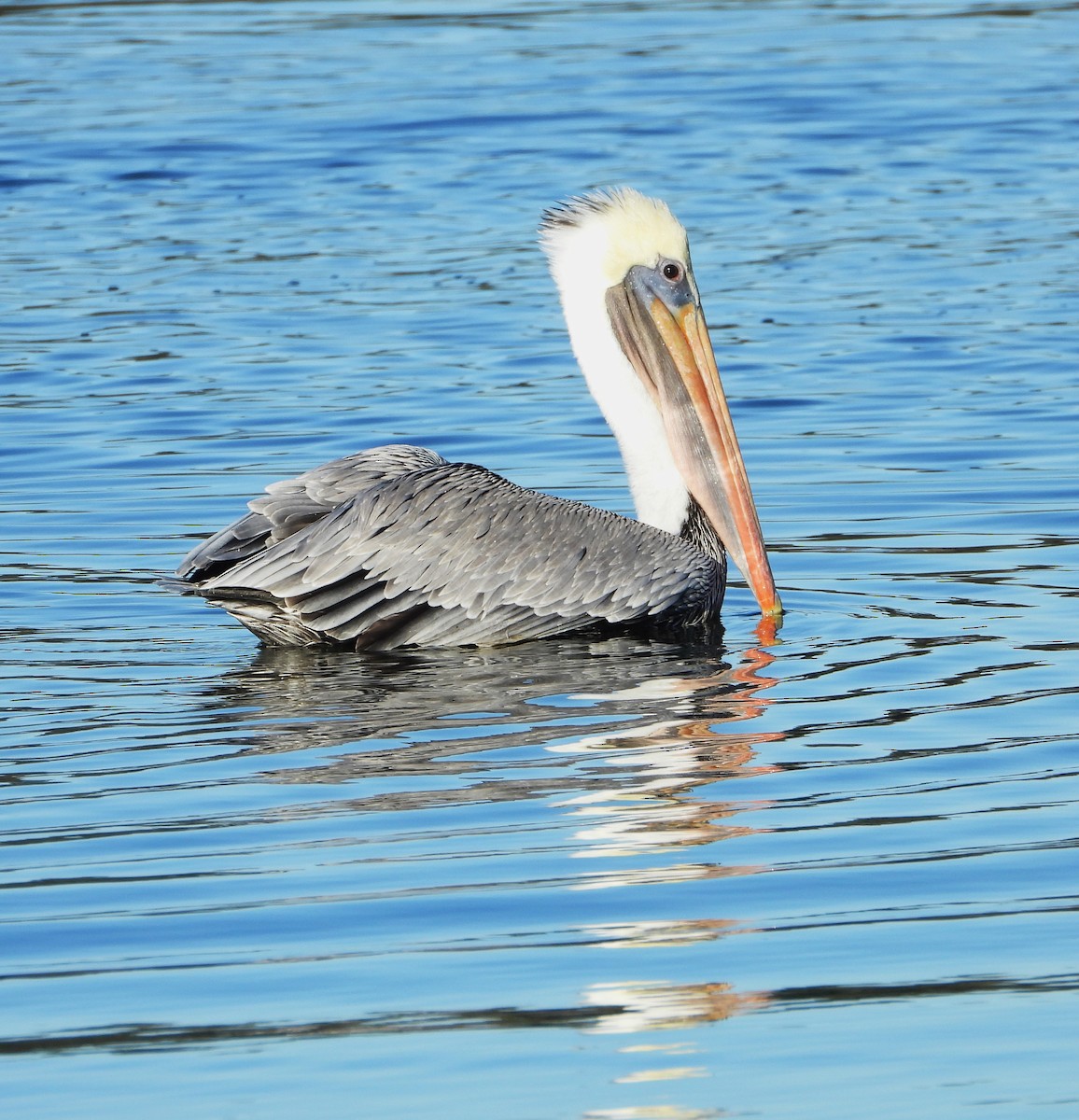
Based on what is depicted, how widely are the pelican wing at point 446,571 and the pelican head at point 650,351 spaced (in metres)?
0.55

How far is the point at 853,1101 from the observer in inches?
137

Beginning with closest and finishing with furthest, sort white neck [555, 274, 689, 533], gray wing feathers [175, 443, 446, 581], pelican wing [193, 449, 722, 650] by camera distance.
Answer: pelican wing [193, 449, 722, 650], gray wing feathers [175, 443, 446, 581], white neck [555, 274, 689, 533]

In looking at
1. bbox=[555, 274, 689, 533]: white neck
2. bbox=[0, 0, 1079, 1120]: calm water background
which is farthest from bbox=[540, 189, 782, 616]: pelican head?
bbox=[0, 0, 1079, 1120]: calm water background

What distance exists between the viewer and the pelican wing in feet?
21.4

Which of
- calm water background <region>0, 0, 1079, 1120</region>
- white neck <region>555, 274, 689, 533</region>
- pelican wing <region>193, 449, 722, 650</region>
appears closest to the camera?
calm water background <region>0, 0, 1079, 1120</region>

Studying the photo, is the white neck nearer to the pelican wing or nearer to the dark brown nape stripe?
the dark brown nape stripe

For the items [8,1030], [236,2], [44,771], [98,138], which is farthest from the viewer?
[236,2]

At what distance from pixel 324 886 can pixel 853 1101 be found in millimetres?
1305

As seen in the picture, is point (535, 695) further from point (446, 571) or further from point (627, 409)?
point (627, 409)

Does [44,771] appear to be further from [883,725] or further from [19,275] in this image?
[19,275]

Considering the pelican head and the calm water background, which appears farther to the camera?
the pelican head

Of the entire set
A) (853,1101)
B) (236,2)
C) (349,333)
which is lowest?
(853,1101)

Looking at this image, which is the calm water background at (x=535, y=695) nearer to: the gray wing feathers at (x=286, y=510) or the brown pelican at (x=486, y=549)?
the brown pelican at (x=486, y=549)

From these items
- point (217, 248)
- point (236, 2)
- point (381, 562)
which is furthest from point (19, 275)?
point (236, 2)
